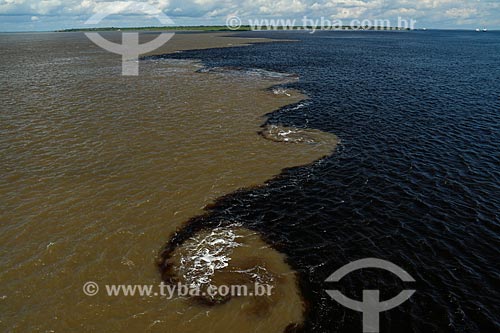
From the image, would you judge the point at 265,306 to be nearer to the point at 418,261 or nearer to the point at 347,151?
the point at 418,261

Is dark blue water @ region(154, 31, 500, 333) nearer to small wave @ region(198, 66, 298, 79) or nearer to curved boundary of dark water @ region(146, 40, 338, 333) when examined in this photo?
curved boundary of dark water @ region(146, 40, 338, 333)

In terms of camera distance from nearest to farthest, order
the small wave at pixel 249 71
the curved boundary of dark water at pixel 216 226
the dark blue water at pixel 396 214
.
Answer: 1. the dark blue water at pixel 396 214
2. the curved boundary of dark water at pixel 216 226
3. the small wave at pixel 249 71

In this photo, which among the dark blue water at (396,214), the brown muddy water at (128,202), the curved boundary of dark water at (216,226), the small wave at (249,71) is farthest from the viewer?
the small wave at (249,71)

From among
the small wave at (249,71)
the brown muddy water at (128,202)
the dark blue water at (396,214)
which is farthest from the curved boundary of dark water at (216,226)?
the small wave at (249,71)

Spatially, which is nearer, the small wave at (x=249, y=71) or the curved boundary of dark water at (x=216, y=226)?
the curved boundary of dark water at (x=216, y=226)

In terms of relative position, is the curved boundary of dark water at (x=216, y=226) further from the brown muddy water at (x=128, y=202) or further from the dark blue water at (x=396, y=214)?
the brown muddy water at (x=128, y=202)

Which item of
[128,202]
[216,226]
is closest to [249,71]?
[128,202]

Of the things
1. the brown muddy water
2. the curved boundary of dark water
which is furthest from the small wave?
the curved boundary of dark water

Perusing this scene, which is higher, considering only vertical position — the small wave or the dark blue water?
the small wave

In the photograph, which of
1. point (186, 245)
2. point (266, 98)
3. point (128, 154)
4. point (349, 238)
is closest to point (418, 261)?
point (349, 238)
